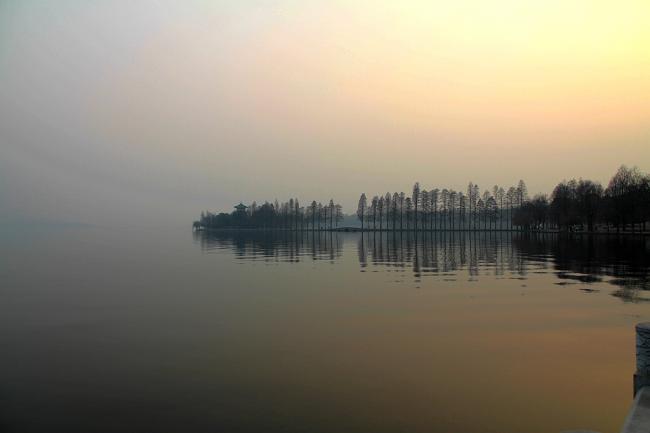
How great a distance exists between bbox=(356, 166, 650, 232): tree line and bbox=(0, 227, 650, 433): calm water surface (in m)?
79.2

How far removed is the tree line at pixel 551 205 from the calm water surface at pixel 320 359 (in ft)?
260

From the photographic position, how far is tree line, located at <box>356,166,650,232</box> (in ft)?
299

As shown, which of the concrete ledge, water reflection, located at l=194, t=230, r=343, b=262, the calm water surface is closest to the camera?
the concrete ledge

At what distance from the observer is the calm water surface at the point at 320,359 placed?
341 inches

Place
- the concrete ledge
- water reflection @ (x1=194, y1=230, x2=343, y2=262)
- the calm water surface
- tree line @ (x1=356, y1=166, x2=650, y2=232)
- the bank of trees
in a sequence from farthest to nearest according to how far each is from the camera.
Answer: the bank of trees, tree line @ (x1=356, y1=166, x2=650, y2=232), water reflection @ (x1=194, y1=230, x2=343, y2=262), the calm water surface, the concrete ledge

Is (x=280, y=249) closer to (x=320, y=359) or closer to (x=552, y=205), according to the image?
(x=320, y=359)

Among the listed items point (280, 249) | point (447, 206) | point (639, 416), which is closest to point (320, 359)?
point (639, 416)

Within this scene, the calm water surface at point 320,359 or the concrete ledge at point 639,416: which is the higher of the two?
the concrete ledge at point 639,416

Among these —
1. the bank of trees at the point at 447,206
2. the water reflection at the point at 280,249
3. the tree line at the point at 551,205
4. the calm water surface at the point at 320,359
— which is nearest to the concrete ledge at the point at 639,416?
the calm water surface at the point at 320,359

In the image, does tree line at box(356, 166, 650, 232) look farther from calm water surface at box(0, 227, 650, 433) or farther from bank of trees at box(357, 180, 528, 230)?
calm water surface at box(0, 227, 650, 433)

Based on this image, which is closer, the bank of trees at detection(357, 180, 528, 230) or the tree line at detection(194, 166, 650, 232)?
the tree line at detection(194, 166, 650, 232)

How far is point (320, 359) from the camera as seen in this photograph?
1202 centimetres

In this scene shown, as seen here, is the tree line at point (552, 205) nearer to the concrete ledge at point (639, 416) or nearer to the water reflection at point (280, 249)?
the water reflection at point (280, 249)

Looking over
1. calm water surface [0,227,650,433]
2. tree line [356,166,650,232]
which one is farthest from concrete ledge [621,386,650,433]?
tree line [356,166,650,232]
